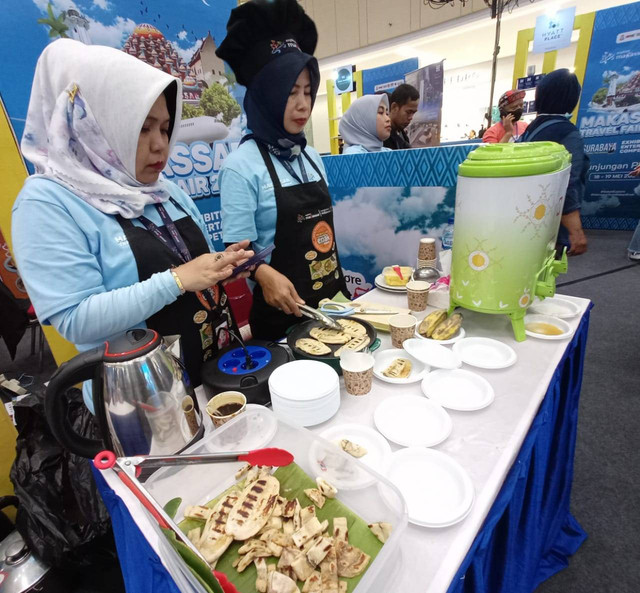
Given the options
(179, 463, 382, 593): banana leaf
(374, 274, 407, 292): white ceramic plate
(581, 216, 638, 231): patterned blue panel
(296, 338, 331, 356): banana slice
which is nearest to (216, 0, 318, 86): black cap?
(374, 274, 407, 292): white ceramic plate

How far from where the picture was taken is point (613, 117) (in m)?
4.73

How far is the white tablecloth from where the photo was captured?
21.3 inches

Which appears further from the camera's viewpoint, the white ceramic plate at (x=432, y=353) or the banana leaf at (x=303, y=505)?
the white ceramic plate at (x=432, y=353)

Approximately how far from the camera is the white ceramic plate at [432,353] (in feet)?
3.19

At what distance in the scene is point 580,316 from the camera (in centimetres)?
120

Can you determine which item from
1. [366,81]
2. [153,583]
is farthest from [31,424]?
[366,81]

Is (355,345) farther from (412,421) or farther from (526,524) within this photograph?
(526,524)

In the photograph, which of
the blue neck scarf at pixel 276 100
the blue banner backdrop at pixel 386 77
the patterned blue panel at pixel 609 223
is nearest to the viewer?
the blue neck scarf at pixel 276 100

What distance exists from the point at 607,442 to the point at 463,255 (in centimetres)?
150

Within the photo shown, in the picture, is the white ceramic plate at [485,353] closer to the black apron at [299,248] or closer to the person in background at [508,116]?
the black apron at [299,248]

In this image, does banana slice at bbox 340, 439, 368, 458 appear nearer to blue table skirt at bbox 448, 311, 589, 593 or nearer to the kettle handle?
blue table skirt at bbox 448, 311, 589, 593

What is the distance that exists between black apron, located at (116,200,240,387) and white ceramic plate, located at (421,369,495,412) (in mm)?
554

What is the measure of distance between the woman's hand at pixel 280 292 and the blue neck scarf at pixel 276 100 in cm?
54

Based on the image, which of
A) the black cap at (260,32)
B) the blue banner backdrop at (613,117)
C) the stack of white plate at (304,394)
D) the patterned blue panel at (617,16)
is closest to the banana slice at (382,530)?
the stack of white plate at (304,394)
